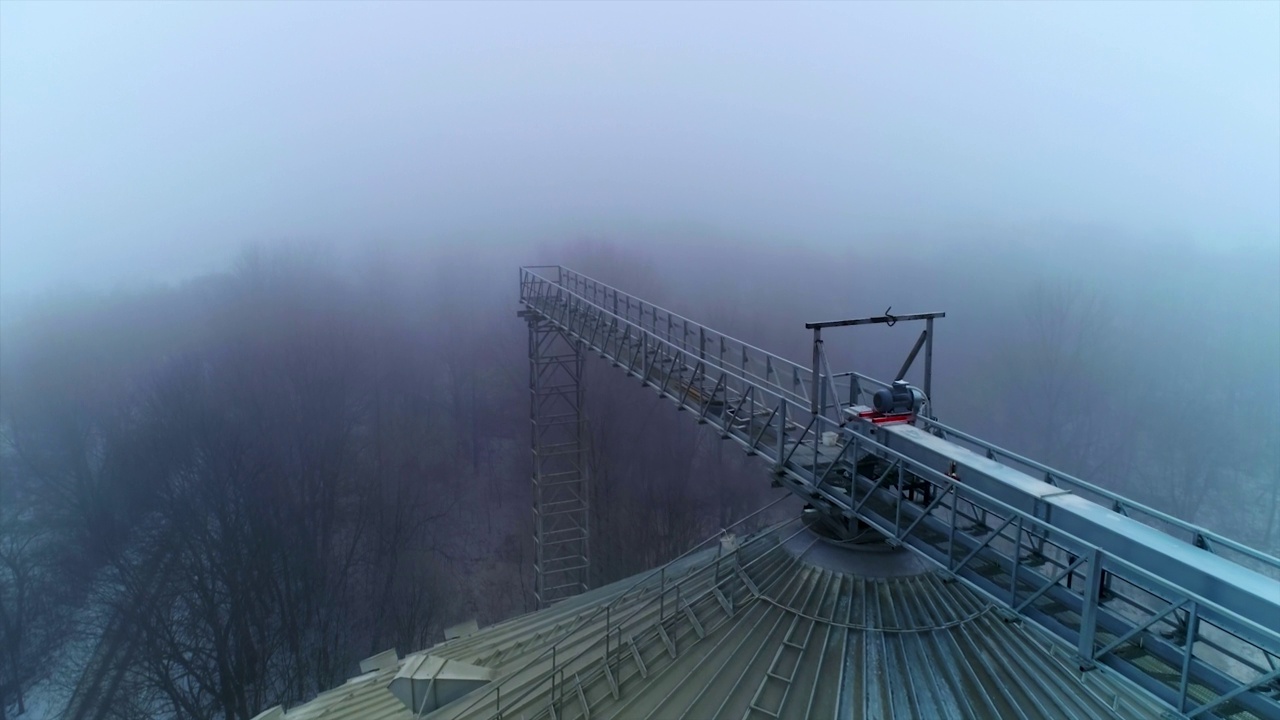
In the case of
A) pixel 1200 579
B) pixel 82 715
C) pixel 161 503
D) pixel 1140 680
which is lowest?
pixel 82 715

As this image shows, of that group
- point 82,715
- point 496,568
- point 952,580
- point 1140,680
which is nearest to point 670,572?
point 952,580

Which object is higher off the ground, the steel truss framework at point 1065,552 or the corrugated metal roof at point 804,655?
the steel truss framework at point 1065,552

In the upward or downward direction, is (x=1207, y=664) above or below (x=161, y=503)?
above

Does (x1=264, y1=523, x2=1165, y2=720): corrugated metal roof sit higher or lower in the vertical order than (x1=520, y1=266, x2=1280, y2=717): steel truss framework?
lower

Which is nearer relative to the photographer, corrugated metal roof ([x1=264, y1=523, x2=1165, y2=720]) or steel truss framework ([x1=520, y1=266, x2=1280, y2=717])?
steel truss framework ([x1=520, y1=266, x2=1280, y2=717])

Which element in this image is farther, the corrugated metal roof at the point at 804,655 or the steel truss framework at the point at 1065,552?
the corrugated metal roof at the point at 804,655

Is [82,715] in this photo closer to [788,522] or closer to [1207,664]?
[788,522]

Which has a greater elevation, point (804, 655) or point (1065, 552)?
point (1065, 552)

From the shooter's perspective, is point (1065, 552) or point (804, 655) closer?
point (1065, 552)
